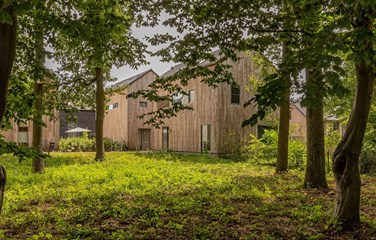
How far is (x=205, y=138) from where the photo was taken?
79.8 ft

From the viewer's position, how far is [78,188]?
33.1ft

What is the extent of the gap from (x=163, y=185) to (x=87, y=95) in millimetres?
12274

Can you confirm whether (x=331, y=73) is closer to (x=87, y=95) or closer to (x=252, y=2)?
(x=252, y=2)

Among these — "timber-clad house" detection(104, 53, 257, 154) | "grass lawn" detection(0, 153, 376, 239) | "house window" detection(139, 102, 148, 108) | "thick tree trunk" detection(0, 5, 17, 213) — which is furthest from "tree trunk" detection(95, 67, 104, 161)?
"house window" detection(139, 102, 148, 108)

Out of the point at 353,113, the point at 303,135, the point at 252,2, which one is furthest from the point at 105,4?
the point at 303,135

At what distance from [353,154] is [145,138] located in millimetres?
29866

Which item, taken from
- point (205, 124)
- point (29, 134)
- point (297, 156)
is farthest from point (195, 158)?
point (29, 134)

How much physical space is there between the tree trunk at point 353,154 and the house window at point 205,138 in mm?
17908

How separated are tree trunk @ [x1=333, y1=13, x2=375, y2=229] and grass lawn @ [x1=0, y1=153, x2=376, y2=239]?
15.5 inches

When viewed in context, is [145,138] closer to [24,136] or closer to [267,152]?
[24,136]

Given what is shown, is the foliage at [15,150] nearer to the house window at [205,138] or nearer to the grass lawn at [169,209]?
the grass lawn at [169,209]

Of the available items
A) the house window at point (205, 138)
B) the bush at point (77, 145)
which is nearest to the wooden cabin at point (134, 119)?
the bush at point (77, 145)

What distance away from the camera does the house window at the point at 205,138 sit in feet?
78.7

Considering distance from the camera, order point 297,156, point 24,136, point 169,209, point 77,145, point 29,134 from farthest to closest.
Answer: point 24,136 < point 29,134 < point 77,145 < point 297,156 < point 169,209
